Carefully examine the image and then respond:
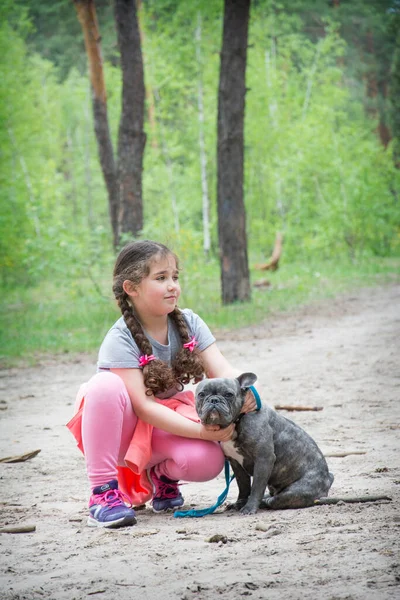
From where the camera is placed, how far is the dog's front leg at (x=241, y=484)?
442 centimetres

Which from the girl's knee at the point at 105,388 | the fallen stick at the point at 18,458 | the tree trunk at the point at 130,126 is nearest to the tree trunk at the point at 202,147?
the tree trunk at the point at 130,126

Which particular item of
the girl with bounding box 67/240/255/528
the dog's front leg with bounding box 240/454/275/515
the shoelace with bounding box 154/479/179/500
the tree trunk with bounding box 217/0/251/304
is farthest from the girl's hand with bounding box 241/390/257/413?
the tree trunk with bounding box 217/0/251/304

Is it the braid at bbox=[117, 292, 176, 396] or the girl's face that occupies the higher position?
the girl's face

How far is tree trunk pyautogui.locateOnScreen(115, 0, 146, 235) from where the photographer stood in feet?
51.4

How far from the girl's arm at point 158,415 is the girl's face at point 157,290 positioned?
0.38 metres

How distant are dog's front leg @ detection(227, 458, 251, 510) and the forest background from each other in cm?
765

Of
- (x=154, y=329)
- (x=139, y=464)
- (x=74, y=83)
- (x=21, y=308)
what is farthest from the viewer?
(x=74, y=83)

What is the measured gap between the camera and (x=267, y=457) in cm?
416

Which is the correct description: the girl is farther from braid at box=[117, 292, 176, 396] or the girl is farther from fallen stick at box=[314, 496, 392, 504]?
fallen stick at box=[314, 496, 392, 504]

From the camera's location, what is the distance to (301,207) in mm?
28141

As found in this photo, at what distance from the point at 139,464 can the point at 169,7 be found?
26.7 m

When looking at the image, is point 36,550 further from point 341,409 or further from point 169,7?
point 169,7

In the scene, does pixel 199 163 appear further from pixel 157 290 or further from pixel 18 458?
pixel 157 290

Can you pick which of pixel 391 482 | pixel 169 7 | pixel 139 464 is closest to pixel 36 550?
pixel 139 464
